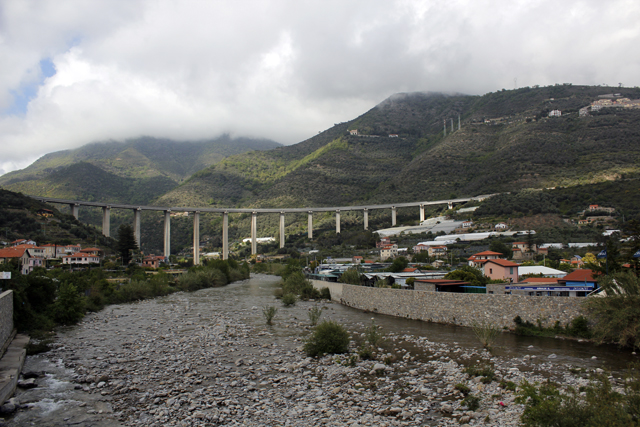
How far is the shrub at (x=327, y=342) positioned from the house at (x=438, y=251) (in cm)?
3756

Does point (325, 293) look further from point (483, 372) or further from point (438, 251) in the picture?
point (483, 372)

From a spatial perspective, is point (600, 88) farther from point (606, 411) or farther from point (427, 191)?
point (606, 411)

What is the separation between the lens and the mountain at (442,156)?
266 ft

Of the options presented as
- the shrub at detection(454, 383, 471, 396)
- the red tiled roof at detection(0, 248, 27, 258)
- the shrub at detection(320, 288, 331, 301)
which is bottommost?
the shrub at detection(320, 288, 331, 301)

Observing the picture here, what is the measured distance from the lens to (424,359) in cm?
1548

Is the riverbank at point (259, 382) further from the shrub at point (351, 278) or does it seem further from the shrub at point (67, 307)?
the shrub at point (351, 278)

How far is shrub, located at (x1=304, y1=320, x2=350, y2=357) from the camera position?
16859 mm

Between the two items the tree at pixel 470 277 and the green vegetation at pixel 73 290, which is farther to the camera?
the tree at pixel 470 277

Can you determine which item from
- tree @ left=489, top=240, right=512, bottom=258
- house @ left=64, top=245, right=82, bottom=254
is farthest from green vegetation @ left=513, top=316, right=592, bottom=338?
house @ left=64, top=245, right=82, bottom=254

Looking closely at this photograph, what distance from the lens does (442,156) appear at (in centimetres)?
10656

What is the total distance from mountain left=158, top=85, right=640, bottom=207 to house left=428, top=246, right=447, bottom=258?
3159 cm

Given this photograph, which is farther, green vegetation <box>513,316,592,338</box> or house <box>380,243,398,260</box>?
house <box>380,243,398,260</box>

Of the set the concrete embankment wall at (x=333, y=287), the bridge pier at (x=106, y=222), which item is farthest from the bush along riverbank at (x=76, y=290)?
the bridge pier at (x=106, y=222)

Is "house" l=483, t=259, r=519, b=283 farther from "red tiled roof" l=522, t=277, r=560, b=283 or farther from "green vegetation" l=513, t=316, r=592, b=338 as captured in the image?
"green vegetation" l=513, t=316, r=592, b=338
